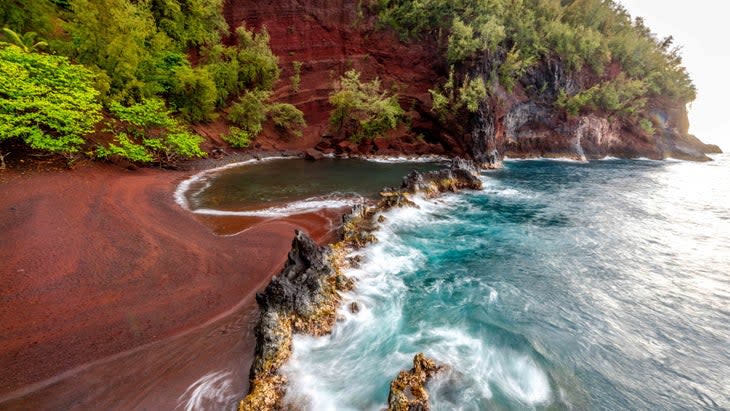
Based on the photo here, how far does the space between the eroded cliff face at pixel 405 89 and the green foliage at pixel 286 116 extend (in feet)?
5.46

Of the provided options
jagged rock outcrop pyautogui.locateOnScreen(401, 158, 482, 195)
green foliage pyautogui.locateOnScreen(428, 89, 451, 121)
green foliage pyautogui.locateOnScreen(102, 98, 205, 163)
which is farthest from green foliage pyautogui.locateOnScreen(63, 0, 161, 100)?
green foliage pyautogui.locateOnScreen(428, 89, 451, 121)

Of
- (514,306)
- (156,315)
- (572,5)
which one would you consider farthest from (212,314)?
(572,5)

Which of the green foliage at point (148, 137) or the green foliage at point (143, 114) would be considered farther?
the green foliage at point (143, 114)

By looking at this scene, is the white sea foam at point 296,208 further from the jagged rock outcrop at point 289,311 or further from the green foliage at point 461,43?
the green foliage at point 461,43

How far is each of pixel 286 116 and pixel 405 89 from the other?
15.4m

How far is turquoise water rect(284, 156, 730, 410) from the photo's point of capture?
5.66m

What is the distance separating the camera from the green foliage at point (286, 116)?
28.7 m

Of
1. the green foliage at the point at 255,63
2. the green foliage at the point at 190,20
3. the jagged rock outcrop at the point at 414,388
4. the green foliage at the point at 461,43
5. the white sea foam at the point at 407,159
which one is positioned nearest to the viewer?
the jagged rock outcrop at the point at 414,388

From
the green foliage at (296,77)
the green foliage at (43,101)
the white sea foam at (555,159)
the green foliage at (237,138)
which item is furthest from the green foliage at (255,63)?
the white sea foam at (555,159)

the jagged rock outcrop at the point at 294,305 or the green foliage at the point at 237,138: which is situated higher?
the green foliage at the point at 237,138

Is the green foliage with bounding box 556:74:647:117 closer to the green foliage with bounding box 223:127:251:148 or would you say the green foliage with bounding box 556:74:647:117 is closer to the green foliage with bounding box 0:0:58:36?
the green foliage with bounding box 223:127:251:148

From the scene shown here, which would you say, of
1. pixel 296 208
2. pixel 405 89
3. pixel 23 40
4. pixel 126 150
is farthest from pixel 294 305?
pixel 405 89

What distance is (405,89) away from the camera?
36.2 m

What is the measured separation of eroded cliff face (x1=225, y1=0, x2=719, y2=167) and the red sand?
19883 mm
